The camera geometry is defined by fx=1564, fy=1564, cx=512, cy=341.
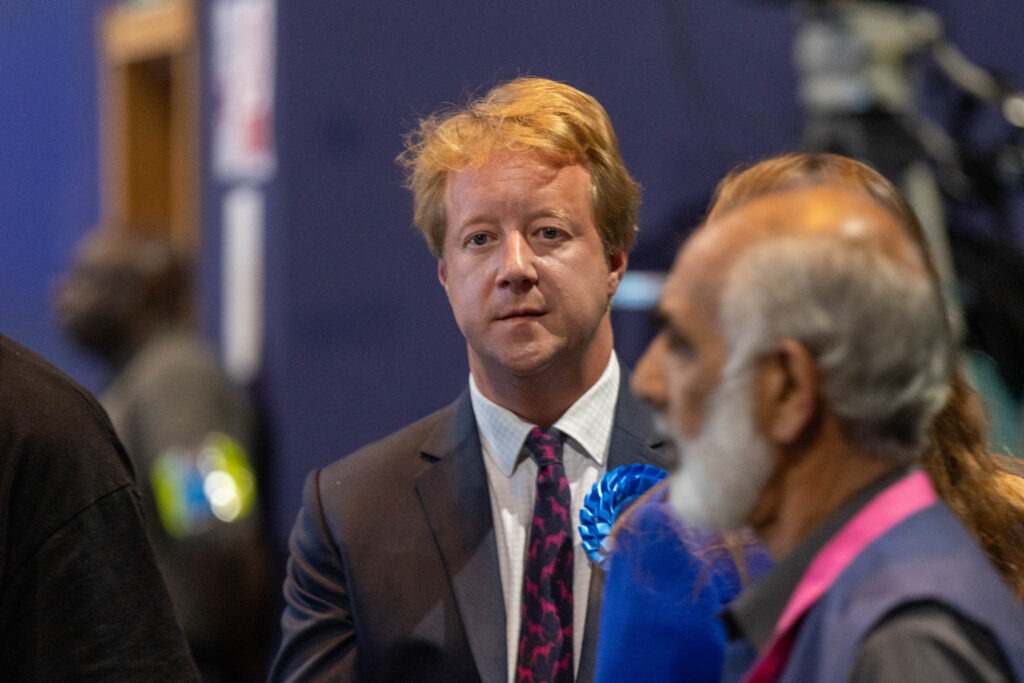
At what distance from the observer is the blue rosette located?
6.75 feet

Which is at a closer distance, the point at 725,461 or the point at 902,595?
the point at 902,595

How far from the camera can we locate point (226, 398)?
4.68 m

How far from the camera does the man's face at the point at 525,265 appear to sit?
86.1 inches

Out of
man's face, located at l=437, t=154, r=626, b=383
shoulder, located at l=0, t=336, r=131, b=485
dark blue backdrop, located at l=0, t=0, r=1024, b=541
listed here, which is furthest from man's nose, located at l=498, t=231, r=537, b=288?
dark blue backdrop, located at l=0, t=0, r=1024, b=541

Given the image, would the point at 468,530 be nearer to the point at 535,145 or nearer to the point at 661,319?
the point at 535,145

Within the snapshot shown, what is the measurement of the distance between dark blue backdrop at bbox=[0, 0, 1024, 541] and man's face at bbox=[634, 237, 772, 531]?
8.68 feet

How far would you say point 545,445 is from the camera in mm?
2225

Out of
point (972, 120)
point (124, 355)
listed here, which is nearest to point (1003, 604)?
point (972, 120)

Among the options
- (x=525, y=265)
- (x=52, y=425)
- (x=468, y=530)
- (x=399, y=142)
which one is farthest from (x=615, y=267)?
(x=399, y=142)

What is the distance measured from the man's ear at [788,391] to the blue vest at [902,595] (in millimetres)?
134

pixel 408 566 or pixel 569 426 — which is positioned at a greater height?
pixel 569 426

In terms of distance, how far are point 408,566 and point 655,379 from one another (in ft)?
2.42

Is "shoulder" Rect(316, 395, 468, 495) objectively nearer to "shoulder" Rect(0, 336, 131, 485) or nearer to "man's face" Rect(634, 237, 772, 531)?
"shoulder" Rect(0, 336, 131, 485)

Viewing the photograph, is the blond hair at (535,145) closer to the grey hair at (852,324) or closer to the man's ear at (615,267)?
the man's ear at (615,267)
